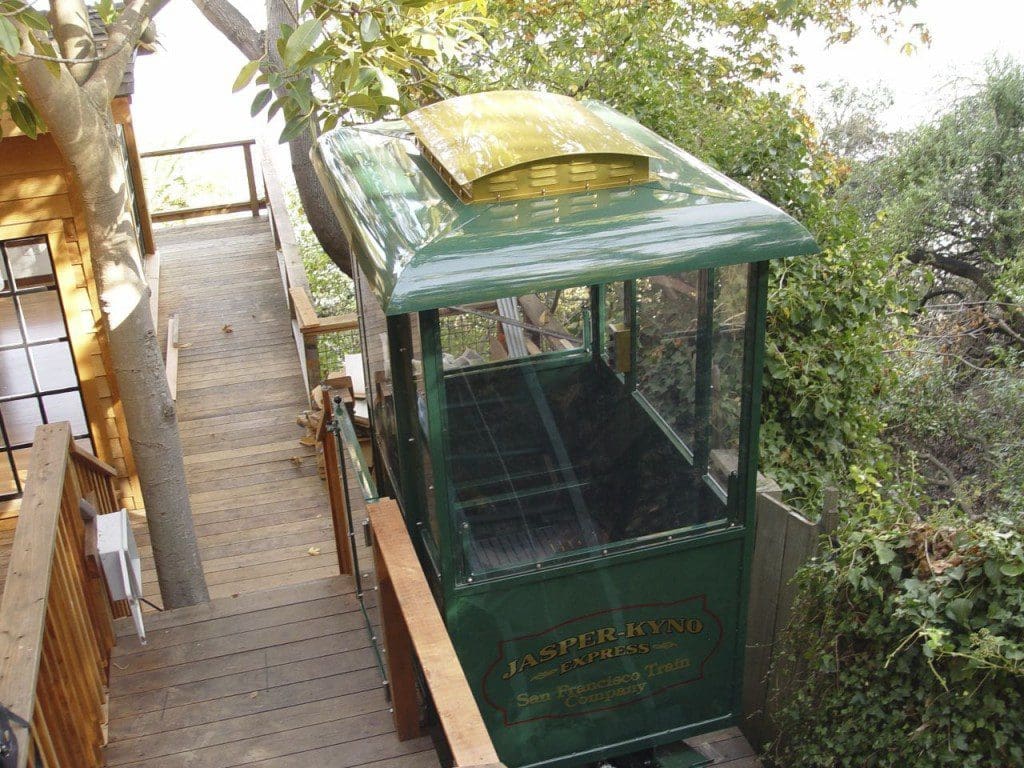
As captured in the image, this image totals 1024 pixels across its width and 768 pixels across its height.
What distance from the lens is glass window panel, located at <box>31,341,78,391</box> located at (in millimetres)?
6402

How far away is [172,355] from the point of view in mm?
7879

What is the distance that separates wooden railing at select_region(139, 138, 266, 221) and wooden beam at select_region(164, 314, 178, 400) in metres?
2.91

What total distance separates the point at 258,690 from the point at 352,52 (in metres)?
2.60

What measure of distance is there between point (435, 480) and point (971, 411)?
6.51 m

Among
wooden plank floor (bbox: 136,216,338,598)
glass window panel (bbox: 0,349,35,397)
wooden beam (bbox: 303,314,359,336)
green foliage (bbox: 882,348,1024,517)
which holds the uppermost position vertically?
wooden beam (bbox: 303,314,359,336)

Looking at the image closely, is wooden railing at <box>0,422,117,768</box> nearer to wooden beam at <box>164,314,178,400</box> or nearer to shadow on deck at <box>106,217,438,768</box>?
shadow on deck at <box>106,217,438,768</box>

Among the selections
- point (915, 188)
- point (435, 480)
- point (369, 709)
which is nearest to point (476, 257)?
point (435, 480)

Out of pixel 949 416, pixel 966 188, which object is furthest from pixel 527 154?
pixel 966 188

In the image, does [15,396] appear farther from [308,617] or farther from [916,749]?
[916,749]

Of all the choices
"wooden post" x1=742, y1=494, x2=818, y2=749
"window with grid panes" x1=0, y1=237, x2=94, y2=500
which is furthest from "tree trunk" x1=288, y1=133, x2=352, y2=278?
"wooden post" x1=742, y1=494, x2=818, y2=749

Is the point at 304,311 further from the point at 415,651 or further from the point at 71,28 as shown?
the point at 415,651

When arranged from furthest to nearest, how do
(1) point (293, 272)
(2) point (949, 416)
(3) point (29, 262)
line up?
(2) point (949, 416)
(1) point (293, 272)
(3) point (29, 262)

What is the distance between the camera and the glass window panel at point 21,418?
6.38 metres

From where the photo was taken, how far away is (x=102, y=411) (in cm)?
657
